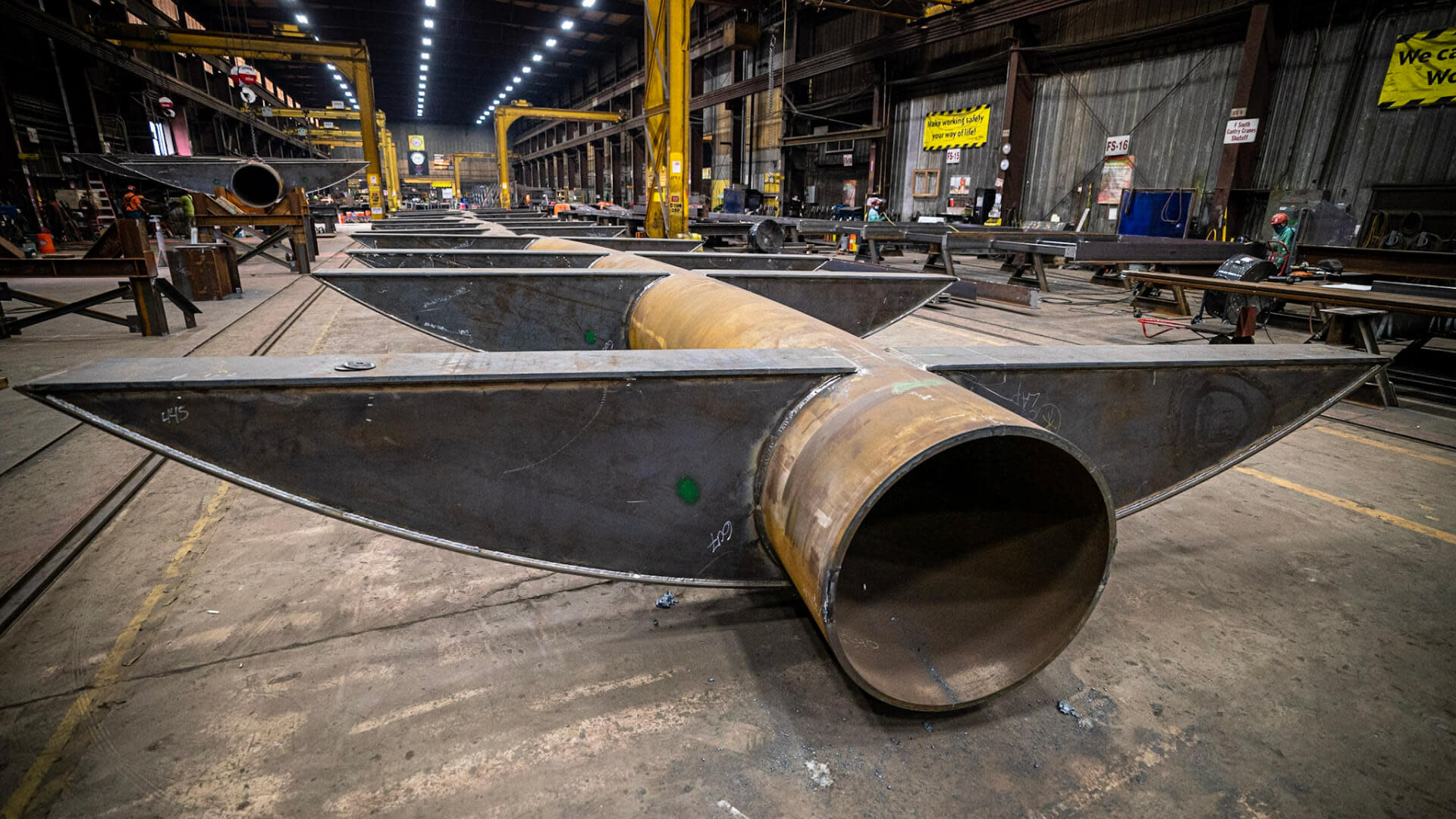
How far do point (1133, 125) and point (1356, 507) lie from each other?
11.5 m

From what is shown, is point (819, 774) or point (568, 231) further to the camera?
point (568, 231)

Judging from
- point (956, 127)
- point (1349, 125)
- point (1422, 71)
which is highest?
point (956, 127)

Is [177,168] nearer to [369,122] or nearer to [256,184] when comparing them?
[256,184]

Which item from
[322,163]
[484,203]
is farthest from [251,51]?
[484,203]

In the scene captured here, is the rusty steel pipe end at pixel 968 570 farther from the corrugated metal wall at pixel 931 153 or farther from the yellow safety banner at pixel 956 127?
the yellow safety banner at pixel 956 127

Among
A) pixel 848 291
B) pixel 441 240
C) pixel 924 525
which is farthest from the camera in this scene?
pixel 441 240

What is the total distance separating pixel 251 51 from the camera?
15.6 metres

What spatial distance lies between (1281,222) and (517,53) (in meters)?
31.1

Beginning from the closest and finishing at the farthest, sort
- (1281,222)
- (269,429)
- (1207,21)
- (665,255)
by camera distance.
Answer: (269,429), (665,255), (1281,222), (1207,21)

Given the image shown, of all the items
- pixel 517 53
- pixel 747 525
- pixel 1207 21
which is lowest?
pixel 747 525

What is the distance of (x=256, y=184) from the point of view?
33.3 ft

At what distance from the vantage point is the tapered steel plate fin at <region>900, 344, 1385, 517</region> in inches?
73.5

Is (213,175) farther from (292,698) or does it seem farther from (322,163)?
(292,698)

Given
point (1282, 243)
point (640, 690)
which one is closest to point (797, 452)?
point (640, 690)
